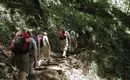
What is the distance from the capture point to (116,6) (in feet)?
77.4

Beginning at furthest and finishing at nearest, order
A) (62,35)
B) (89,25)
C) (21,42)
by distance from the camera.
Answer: (89,25)
(62,35)
(21,42)

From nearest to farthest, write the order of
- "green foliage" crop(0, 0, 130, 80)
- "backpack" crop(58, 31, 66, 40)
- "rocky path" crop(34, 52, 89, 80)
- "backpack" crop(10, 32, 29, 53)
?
"backpack" crop(10, 32, 29, 53), "rocky path" crop(34, 52, 89, 80), "backpack" crop(58, 31, 66, 40), "green foliage" crop(0, 0, 130, 80)

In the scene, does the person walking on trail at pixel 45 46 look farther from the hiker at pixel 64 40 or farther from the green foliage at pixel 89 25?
the hiker at pixel 64 40

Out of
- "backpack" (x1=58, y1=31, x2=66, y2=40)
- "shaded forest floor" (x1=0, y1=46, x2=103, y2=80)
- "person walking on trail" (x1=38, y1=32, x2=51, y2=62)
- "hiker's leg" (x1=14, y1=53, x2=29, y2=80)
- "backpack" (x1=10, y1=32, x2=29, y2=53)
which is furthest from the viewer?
"backpack" (x1=58, y1=31, x2=66, y2=40)

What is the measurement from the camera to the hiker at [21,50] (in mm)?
7246

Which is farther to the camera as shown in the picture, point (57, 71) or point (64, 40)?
point (64, 40)

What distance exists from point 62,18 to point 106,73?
5.18 m

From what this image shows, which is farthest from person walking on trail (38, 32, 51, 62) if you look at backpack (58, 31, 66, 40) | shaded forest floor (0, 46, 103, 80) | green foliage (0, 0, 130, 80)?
backpack (58, 31, 66, 40)

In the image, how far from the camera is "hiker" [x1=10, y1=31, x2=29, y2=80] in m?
7.25

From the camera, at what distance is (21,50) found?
290 inches

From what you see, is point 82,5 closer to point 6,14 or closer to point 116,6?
point 116,6

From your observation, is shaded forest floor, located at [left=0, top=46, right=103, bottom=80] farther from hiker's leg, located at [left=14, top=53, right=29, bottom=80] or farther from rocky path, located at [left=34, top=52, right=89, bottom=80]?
hiker's leg, located at [left=14, top=53, right=29, bottom=80]

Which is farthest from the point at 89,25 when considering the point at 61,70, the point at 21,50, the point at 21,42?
the point at 21,42

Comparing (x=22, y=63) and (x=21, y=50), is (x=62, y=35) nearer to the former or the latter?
(x=22, y=63)
